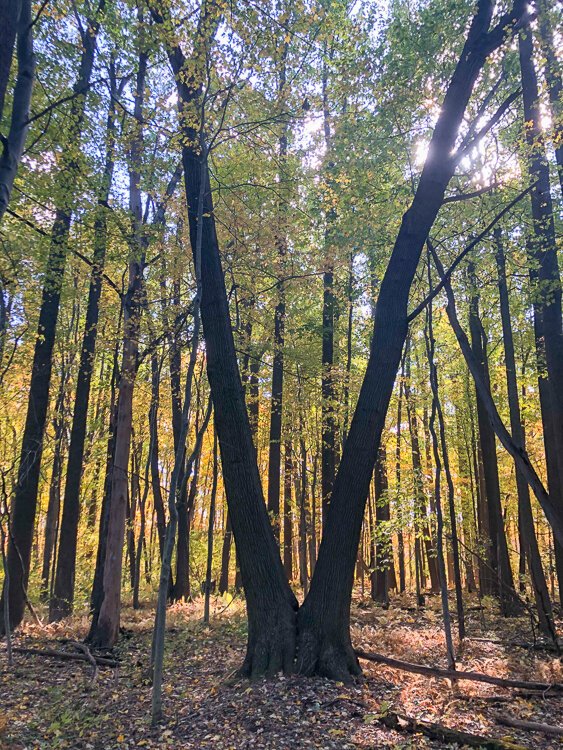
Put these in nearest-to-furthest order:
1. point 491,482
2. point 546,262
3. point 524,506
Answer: point 546,262
point 524,506
point 491,482

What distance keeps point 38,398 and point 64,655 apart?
463cm

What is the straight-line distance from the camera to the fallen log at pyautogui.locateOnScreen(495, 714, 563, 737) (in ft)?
12.9

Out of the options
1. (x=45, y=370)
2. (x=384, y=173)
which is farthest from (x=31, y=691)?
(x=384, y=173)

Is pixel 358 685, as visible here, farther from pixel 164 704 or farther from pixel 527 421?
pixel 527 421

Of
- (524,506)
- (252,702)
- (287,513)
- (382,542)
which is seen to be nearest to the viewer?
(252,702)

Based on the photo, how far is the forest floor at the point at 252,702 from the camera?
13.3 feet

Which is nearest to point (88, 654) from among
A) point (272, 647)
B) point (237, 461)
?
point (272, 647)

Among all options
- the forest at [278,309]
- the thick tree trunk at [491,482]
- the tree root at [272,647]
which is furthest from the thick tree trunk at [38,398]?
the thick tree trunk at [491,482]

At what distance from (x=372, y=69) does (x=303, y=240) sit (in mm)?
2961

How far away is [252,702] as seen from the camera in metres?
4.54

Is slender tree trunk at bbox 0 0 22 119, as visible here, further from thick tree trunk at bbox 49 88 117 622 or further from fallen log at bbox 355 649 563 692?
fallen log at bbox 355 649 563 692

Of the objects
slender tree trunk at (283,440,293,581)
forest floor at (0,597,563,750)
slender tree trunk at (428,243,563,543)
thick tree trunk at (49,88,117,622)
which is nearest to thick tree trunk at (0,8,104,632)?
thick tree trunk at (49,88,117,622)

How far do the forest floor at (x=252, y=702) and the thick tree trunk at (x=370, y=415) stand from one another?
0.39 metres

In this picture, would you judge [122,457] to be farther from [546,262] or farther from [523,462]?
[546,262]
